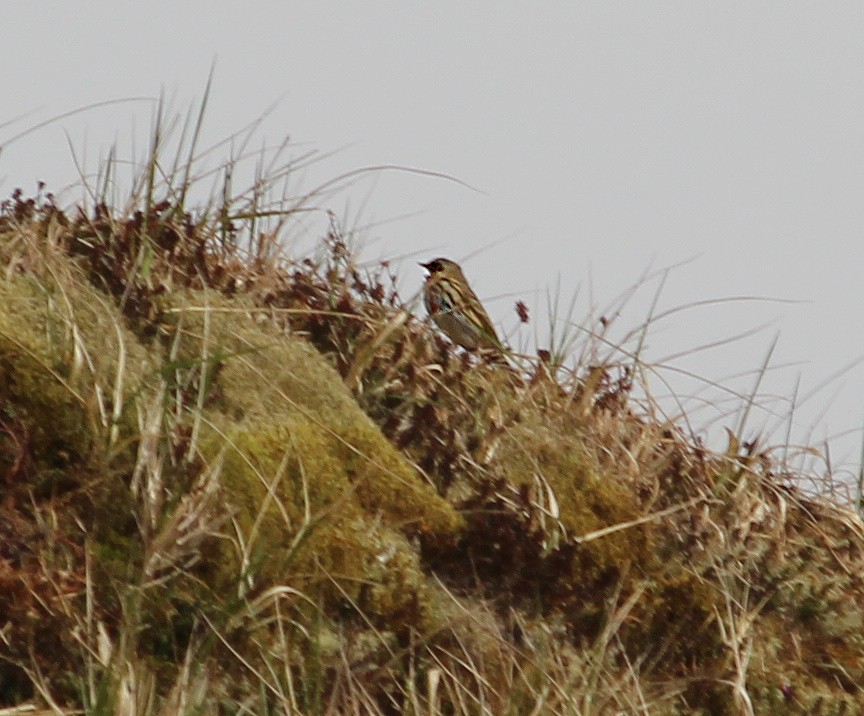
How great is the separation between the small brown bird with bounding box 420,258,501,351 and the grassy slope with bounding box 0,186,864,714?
21cm

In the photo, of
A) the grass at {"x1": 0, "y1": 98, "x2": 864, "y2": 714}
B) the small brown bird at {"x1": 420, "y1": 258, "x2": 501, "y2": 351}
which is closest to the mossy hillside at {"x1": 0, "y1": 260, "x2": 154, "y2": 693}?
the grass at {"x1": 0, "y1": 98, "x2": 864, "y2": 714}

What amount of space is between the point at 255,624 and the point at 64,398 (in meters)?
0.88

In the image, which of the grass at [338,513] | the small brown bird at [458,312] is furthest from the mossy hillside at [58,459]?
the small brown bird at [458,312]

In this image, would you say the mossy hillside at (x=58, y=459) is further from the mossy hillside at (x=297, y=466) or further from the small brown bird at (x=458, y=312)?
the small brown bird at (x=458, y=312)

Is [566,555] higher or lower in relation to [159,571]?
higher

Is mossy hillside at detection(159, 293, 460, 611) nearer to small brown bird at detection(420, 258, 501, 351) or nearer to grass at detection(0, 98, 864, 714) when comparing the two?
grass at detection(0, 98, 864, 714)

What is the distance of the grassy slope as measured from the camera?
423 centimetres

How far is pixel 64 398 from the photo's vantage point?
457cm

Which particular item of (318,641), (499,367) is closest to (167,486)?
(318,641)

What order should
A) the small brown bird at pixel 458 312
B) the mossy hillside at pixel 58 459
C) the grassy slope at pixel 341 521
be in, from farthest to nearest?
1. the small brown bird at pixel 458 312
2. the grassy slope at pixel 341 521
3. the mossy hillside at pixel 58 459

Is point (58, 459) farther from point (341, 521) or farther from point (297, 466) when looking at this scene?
point (341, 521)

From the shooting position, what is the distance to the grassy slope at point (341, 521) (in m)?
4.23

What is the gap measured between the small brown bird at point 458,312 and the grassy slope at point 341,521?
21 centimetres

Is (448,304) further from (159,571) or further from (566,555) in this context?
(159,571)
